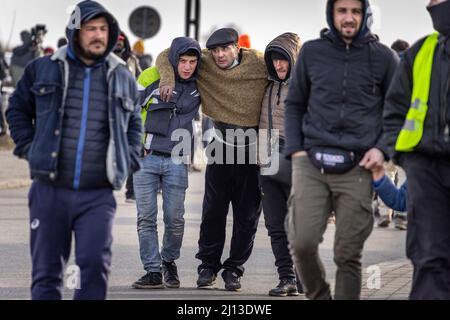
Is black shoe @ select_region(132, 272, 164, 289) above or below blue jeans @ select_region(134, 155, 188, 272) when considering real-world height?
below

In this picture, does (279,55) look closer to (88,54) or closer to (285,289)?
(285,289)

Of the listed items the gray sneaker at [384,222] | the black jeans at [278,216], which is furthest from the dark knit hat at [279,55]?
the gray sneaker at [384,222]

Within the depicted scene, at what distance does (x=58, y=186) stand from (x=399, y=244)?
7535mm

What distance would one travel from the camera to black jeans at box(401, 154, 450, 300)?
24.7 ft

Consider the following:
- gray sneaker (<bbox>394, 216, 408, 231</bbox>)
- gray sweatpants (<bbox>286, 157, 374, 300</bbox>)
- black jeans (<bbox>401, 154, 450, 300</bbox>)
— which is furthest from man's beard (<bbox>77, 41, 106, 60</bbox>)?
gray sneaker (<bbox>394, 216, 408, 231</bbox>)

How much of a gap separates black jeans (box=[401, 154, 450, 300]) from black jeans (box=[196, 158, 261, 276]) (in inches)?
131

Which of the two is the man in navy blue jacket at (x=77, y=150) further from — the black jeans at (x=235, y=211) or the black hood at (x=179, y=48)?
the black jeans at (x=235, y=211)

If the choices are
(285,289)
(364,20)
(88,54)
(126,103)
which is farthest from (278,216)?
(88,54)

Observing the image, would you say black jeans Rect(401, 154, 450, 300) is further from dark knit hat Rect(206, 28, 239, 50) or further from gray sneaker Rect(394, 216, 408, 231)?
gray sneaker Rect(394, 216, 408, 231)

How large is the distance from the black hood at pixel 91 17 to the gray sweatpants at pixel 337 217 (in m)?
1.27

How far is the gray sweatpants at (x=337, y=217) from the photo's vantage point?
26.2 ft

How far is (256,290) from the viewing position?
1071 cm
